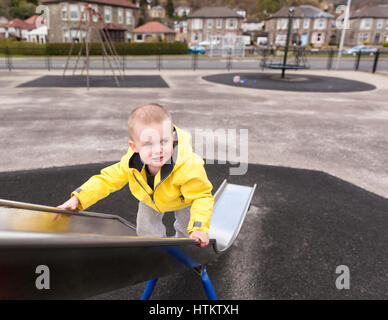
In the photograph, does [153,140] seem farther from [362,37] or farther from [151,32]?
[362,37]

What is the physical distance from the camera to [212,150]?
18.9 ft

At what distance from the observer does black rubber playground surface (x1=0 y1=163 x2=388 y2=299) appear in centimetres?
245

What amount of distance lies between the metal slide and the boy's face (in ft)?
1.61

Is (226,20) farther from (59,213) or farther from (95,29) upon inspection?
(59,213)

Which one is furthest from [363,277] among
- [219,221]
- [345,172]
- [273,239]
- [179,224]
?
[345,172]

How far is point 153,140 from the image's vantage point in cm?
165

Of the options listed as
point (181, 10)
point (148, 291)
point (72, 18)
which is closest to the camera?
point (148, 291)

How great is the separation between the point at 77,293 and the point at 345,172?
472 centimetres

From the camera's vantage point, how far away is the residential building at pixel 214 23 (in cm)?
5962

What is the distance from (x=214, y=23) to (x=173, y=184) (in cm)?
6488

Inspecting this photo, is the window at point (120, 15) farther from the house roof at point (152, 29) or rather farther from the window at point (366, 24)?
the window at point (366, 24)

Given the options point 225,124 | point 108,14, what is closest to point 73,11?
point 108,14

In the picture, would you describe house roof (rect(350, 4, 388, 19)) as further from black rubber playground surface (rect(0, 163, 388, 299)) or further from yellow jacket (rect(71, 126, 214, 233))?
yellow jacket (rect(71, 126, 214, 233))

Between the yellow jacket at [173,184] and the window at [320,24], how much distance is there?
7594 centimetres
